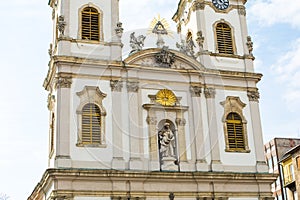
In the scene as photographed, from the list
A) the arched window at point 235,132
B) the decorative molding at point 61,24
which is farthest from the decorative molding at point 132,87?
the arched window at point 235,132

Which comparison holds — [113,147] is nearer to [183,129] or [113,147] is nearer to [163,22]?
[183,129]

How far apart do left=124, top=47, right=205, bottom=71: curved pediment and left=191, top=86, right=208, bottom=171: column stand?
1.41m

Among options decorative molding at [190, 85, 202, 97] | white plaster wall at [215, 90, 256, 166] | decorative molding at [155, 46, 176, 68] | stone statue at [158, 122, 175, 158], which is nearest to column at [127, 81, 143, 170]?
stone statue at [158, 122, 175, 158]

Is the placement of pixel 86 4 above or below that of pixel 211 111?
above

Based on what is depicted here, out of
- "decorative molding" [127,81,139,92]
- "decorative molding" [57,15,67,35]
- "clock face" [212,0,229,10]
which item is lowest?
"decorative molding" [127,81,139,92]

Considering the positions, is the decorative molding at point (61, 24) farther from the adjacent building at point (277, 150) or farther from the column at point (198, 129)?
the adjacent building at point (277, 150)

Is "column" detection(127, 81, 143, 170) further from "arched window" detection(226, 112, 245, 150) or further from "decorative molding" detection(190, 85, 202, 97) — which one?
"arched window" detection(226, 112, 245, 150)

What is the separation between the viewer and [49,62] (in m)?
27.4

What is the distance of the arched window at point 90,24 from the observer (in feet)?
86.3

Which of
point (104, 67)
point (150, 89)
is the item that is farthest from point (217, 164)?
point (104, 67)

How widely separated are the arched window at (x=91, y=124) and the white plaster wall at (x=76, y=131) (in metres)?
0.40

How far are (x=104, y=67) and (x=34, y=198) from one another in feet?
29.7

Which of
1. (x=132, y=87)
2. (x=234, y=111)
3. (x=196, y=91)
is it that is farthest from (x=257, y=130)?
(x=132, y=87)

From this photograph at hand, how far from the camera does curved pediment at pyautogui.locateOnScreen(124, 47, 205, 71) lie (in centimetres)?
2600
